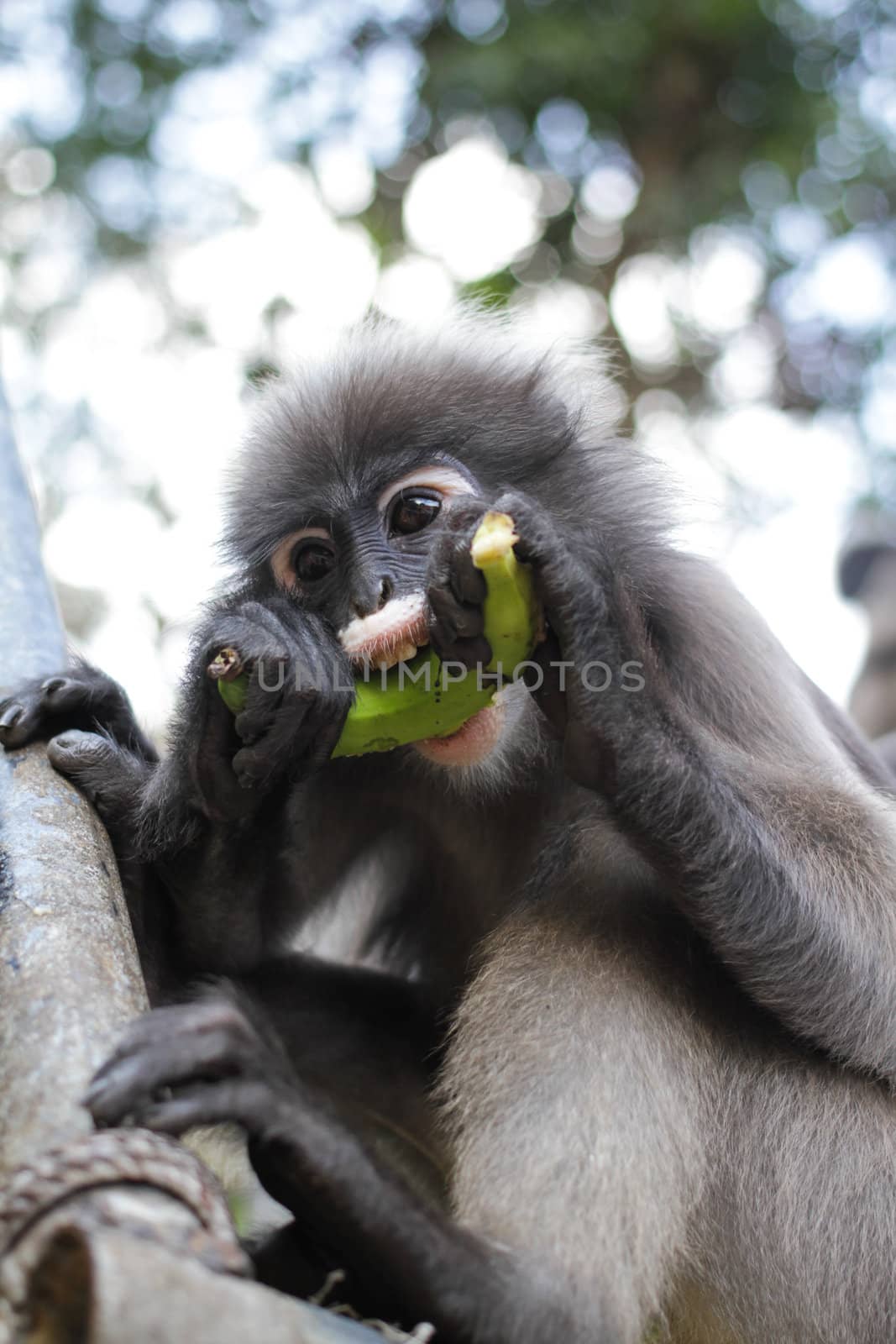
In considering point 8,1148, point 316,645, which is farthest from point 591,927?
point 8,1148

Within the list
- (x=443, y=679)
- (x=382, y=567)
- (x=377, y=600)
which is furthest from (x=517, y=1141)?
(x=382, y=567)

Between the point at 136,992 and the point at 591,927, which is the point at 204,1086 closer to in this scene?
the point at 136,992

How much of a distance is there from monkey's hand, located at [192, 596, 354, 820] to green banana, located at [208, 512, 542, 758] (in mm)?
45

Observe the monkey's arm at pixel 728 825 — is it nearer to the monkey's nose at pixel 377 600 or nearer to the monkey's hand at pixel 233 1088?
the monkey's nose at pixel 377 600

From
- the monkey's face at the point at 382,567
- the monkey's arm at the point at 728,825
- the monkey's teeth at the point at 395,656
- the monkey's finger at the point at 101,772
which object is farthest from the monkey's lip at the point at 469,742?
the monkey's finger at the point at 101,772

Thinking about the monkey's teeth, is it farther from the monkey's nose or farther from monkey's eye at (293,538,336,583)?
monkey's eye at (293,538,336,583)

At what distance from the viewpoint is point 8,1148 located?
1.63m

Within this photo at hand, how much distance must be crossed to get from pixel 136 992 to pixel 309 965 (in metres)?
1.31

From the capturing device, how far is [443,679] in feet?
8.43

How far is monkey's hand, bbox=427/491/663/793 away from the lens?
2.34 m

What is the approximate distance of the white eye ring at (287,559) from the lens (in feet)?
10.4

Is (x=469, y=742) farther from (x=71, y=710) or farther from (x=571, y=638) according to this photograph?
(x=71, y=710)

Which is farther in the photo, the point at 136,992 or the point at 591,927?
the point at 591,927

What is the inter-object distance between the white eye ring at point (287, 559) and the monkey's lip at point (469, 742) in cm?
58
